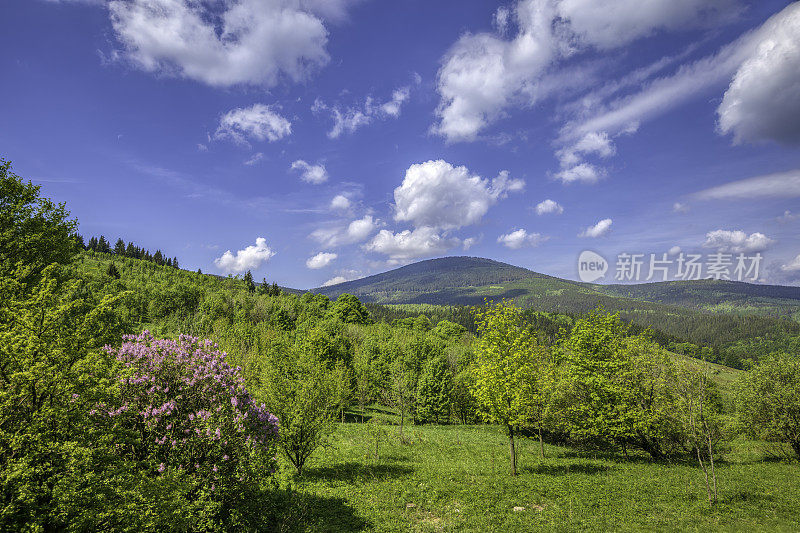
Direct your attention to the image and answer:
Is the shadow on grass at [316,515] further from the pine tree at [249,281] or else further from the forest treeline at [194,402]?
the pine tree at [249,281]

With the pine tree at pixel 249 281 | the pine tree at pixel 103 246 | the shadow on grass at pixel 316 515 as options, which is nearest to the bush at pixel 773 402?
the shadow on grass at pixel 316 515

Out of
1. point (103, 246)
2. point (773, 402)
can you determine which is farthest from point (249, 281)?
point (773, 402)

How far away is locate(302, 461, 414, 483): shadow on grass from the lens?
20944mm

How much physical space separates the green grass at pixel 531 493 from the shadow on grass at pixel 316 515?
67 mm

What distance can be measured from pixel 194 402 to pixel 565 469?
86.7ft

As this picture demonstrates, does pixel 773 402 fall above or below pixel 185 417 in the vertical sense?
below

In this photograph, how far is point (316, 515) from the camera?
1532cm

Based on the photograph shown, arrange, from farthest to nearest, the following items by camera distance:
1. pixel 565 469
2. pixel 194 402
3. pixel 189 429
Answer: pixel 565 469
pixel 194 402
pixel 189 429

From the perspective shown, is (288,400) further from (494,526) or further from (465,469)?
(465,469)

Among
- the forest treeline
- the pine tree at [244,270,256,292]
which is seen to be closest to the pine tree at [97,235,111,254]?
the pine tree at [244,270,256,292]

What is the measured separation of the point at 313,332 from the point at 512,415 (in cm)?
3648

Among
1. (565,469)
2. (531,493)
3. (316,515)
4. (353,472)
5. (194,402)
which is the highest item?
(194,402)

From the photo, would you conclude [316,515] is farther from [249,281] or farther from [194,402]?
[249,281]

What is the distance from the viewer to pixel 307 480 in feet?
65.5
